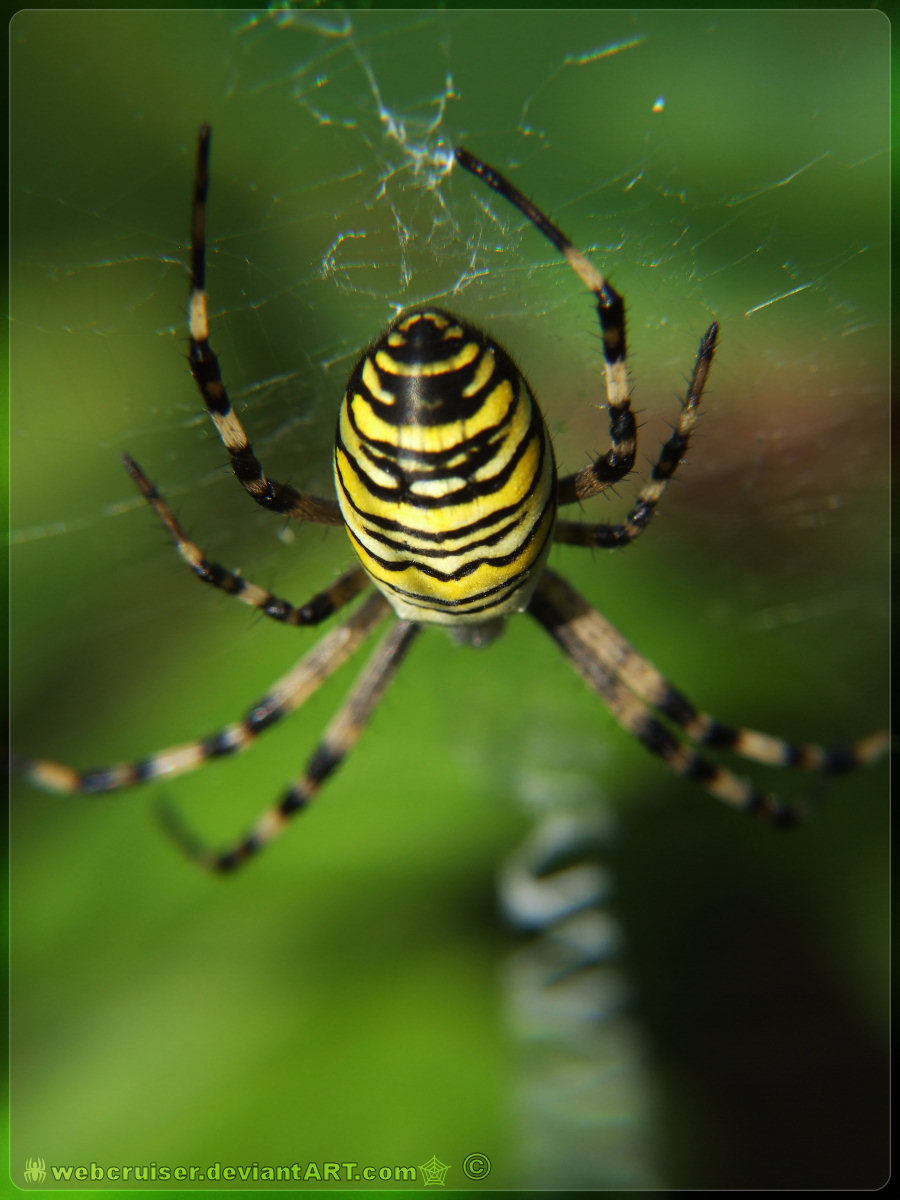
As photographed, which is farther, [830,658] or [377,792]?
[830,658]

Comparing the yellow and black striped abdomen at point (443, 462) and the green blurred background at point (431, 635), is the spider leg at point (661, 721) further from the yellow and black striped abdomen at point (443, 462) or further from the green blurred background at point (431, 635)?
the yellow and black striped abdomen at point (443, 462)

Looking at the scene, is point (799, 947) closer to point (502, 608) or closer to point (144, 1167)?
point (502, 608)

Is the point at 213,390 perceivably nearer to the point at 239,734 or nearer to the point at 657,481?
the point at 657,481

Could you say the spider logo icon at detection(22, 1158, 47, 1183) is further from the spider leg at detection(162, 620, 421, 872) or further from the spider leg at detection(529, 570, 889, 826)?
the spider leg at detection(529, 570, 889, 826)

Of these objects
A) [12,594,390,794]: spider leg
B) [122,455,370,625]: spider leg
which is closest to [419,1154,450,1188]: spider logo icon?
[12,594,390,794]: spider leg

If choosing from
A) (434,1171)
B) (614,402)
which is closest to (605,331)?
(614,402)

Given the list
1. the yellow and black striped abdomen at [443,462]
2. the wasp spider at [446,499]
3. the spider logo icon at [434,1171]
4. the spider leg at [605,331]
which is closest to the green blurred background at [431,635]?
the spider logo icon at [434,1171]

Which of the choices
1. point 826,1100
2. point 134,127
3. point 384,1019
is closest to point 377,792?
point 384,1019
